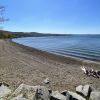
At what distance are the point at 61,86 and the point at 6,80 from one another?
3.68 metres

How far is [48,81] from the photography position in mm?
11469

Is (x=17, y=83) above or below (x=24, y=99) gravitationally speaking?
below

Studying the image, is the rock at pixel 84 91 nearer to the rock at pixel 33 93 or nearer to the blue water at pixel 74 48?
the rock at pixel 33 93

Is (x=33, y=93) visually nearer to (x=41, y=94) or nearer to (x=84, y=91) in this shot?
(x=41, y=94)

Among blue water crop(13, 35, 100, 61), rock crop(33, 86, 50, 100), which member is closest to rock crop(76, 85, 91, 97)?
rock crop(33, 86, 50, 100)

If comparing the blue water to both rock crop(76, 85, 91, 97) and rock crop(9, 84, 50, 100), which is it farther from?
rock crop(9, 84, 50, 100)

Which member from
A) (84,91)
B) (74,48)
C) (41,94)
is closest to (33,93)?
(41,94)

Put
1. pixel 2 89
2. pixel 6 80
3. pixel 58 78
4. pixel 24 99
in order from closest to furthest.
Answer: pixel 24 99 < pixel 2 89 < pixel 6 80 < pixel 58 78

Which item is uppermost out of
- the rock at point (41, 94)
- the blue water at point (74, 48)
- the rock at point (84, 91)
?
the rock at point (41, 94)

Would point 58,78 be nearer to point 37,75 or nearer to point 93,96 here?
point 37,75

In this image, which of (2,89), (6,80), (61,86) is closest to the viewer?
(2,89)

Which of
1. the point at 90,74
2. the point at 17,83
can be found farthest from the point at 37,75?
the point at 90,74

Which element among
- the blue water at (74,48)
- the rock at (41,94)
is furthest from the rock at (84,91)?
the blue water at (74,48)

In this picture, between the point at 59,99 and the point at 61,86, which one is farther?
the point at 61,86
